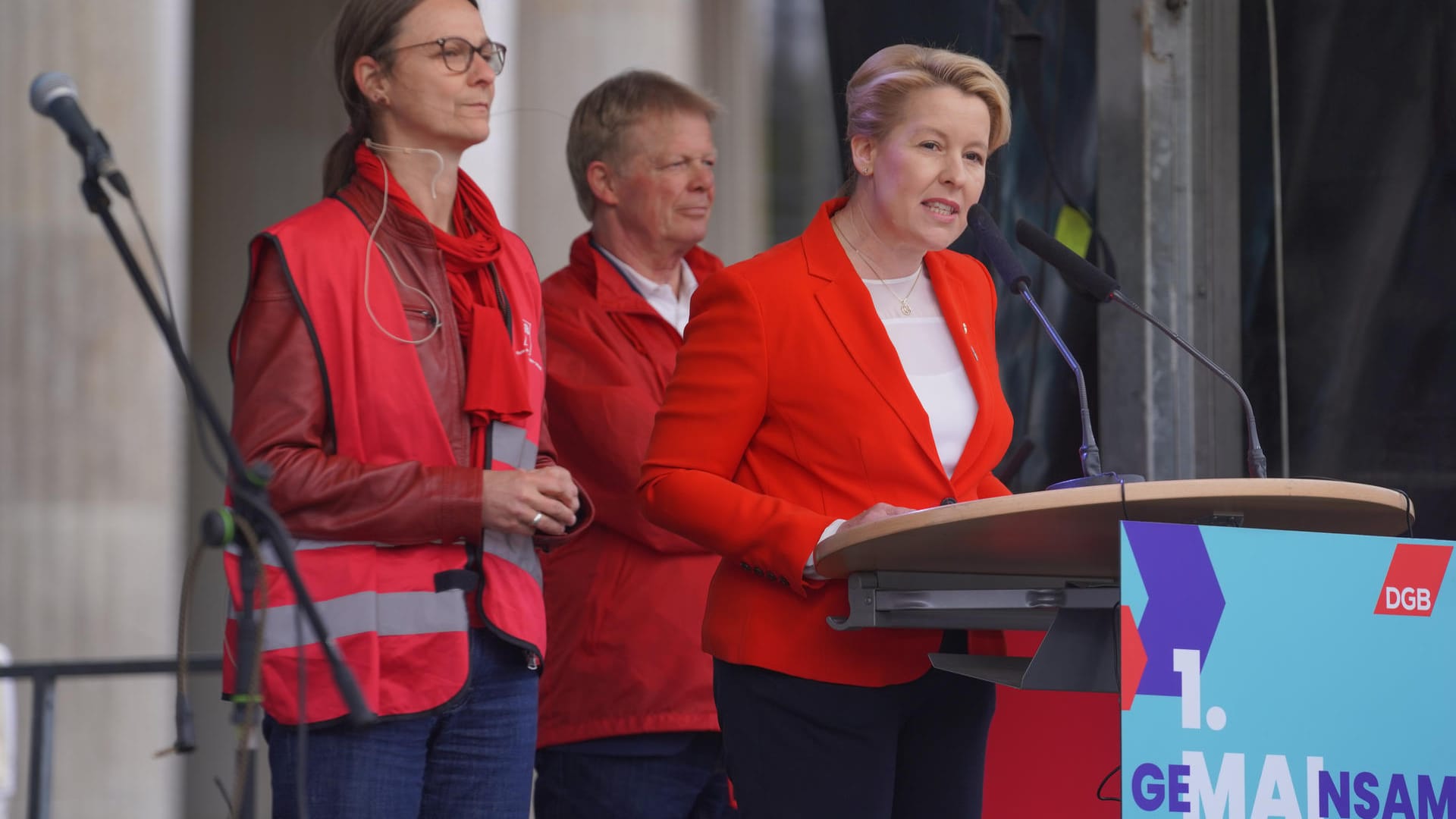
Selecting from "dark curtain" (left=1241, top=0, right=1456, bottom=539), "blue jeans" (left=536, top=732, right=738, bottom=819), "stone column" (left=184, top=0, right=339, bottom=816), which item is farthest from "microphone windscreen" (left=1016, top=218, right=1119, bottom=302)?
"stone column" (left=184, top=0, right=339, bottom=816)

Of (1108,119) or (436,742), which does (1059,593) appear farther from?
(1108,119)

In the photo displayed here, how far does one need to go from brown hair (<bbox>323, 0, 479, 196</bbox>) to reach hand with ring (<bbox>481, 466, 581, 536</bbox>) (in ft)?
1.80

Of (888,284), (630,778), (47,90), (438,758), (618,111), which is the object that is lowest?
(630,778)

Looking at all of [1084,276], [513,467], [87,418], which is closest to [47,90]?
[513,467]

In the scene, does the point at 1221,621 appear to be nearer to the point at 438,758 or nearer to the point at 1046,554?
the point at 1046,554

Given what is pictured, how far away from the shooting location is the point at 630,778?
272 centimetres

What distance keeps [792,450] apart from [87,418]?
1999mm

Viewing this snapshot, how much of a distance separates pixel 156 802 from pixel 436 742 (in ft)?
5.39

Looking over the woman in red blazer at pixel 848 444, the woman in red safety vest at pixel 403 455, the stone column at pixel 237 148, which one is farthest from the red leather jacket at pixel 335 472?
the stone column at pixel 237 148

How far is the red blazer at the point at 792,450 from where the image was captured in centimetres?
197

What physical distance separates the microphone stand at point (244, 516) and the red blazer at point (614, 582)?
1.14 meters

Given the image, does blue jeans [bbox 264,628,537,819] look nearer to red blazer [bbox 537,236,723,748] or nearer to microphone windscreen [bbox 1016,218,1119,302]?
red blazer [bbox 537,236,723,748]

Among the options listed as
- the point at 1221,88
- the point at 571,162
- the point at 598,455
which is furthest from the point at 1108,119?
the point at 598,455

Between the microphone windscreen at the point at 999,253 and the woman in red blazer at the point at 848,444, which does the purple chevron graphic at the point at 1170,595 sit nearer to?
the woman in red blazer at the point at 848,444
